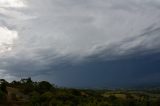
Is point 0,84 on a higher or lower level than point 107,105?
higher

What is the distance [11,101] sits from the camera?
424 feet

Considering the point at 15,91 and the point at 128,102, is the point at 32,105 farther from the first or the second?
the point at 128,102

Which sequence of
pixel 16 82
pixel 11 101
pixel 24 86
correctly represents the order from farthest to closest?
pixel 16 82 → pixel 24 86 → pixel 11 101

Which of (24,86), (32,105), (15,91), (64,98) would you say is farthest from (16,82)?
(32,105)

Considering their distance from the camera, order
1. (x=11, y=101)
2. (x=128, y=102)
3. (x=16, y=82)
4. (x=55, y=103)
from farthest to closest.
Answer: (x=16, y=82) < (x=128, y=102) < (x=11, y=101) < (x=55, y=103)

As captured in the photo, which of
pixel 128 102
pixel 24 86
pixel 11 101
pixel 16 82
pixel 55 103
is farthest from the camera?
pixel 16 82

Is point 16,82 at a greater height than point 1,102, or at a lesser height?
greater

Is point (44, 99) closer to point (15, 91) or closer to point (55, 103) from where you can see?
point (55, 103)

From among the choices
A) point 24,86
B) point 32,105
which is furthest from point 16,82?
point 32,105

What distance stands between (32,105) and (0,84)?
33310 mm

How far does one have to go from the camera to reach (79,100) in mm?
134750

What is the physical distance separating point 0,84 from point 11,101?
74.1 ft

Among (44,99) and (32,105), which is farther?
(44,99)

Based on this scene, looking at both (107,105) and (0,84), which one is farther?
(0,84)
